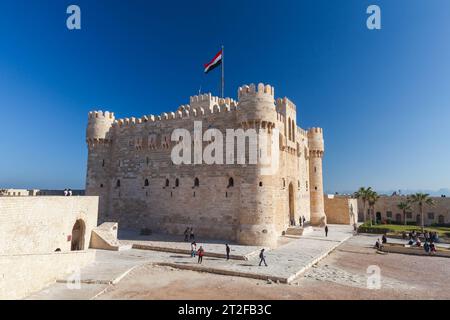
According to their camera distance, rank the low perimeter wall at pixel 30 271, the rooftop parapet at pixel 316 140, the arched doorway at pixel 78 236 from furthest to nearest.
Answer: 1. the rooftop parapet at pixel 316 140
2. the arched doorway at pixel 78 236
3. the low perimeter wall at pixel 30 271

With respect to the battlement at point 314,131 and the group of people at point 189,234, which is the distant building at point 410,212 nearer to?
the battlement at point 314,131

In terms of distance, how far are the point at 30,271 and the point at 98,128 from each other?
1888 centimetres

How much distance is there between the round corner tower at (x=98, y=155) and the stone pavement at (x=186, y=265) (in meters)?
10.8

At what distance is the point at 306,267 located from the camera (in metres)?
15.5

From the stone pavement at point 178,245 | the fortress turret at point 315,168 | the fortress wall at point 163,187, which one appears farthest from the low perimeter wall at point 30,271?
the fortress turret at point 315,168

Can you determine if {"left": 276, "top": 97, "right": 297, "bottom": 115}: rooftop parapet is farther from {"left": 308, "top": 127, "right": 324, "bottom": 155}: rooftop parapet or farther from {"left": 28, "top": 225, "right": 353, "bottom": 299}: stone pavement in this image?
{"left": 28, "top": 225, "right": 353, "bottom": 299}: stone pavement

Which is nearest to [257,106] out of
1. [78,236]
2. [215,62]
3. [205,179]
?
[205,179]

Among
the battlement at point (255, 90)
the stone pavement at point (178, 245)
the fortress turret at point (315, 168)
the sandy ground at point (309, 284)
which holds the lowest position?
the sandy ground at point (309, 284)

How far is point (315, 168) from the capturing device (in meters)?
33.9

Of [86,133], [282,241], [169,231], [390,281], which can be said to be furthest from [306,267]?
[86,133]

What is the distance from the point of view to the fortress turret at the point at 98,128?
92.7ft

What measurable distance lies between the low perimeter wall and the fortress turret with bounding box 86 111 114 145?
16331 millimetres

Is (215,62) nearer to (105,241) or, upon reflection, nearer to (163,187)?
(163,187)
